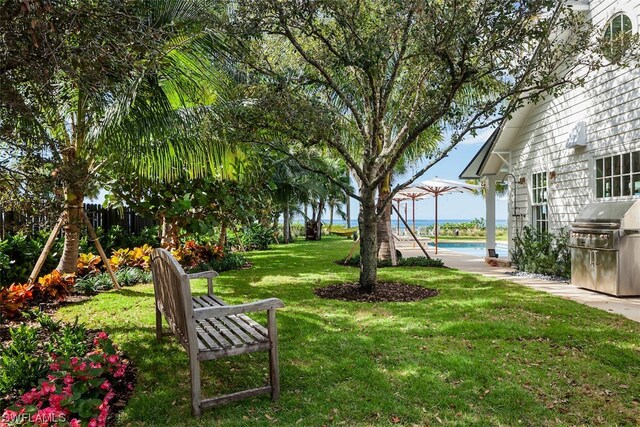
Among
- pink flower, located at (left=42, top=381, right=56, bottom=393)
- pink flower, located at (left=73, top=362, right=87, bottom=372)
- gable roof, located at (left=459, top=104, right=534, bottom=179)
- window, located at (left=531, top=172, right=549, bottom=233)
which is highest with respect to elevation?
gable roof, located at (left=459, top=104, right=534, bottom=179)

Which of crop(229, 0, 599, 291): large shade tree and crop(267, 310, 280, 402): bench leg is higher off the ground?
crop(229, 0, 599, 291): large shade tree

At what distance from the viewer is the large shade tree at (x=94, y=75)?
2.79m

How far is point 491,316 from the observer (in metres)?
5.61

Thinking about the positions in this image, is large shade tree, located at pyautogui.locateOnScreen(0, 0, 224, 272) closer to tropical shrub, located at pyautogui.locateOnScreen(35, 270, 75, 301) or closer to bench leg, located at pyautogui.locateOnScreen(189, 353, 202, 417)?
tropical shrub, located at pyautogui.locateOnScreen(35, 270, 75, 301)

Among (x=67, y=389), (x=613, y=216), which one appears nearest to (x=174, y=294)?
(x=67, y=389)

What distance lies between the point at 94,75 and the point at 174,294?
177cm

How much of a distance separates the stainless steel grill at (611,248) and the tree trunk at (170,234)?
8.14m

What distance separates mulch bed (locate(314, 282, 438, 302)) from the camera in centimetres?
682

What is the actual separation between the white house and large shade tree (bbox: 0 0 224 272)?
Result: 631 cm

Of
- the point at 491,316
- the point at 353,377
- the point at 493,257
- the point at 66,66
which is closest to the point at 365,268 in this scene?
the point at 491,316

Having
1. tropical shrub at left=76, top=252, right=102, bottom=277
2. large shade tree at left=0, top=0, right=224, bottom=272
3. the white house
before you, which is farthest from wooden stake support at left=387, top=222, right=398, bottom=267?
tropical shrub at left=76, top=252, right=102, bottom=277

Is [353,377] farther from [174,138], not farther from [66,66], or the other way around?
[174,138]

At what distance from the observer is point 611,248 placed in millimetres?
6816

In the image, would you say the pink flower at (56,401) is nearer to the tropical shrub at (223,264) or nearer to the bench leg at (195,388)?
the bench leg at (195,388)
